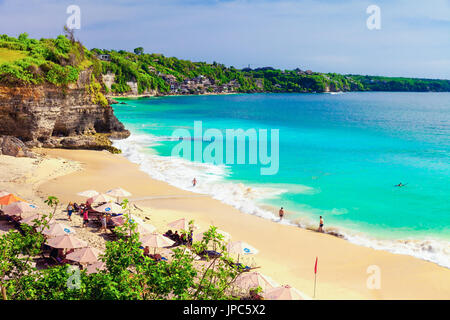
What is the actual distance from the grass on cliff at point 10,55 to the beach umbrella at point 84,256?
26961 mm

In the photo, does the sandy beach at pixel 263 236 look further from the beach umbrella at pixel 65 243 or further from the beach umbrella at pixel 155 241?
the beach umbrella at pixel 155 241

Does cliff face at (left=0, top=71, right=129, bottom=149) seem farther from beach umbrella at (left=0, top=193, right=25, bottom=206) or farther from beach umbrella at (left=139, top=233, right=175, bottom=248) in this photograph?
beach umbrella at (left=139, top=233, right=175, bottom=248)

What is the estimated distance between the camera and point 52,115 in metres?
36.0

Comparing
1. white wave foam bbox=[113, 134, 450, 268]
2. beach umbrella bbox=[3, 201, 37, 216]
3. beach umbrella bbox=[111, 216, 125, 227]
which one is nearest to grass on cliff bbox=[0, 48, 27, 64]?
white wave foam bbox=[113, 134, 450, 268]

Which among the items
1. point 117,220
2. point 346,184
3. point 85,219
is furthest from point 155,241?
point 346,184

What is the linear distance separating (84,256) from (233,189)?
52.3ft

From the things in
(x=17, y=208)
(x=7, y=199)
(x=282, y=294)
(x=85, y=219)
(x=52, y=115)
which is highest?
(x=52, y=115)

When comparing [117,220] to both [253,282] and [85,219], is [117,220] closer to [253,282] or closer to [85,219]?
[85,219]

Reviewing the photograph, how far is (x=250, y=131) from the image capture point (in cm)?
6806

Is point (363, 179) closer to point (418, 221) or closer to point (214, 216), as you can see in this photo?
point (418, 221)

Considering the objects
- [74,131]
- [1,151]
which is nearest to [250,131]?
[74,131]

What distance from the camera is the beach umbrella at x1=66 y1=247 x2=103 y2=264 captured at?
13273 millimetres

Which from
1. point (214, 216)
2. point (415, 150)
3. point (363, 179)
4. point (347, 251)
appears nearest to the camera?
point (347, 251)
